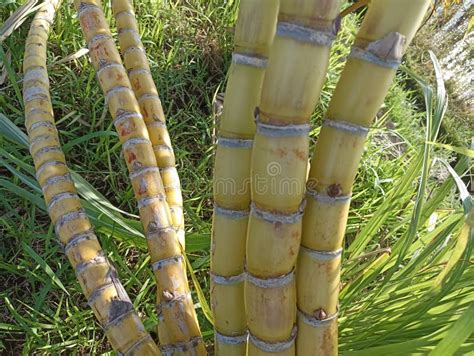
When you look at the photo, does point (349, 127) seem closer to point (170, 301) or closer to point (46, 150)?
point (170, 301)

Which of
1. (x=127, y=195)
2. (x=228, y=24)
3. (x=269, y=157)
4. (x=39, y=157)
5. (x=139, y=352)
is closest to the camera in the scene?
(x=269, y=157)

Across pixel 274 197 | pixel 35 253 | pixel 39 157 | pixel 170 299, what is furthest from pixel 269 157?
pixel 35 253

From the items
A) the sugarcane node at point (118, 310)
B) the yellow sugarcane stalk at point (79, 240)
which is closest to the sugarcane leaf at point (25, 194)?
the yellow sugarcane stalk at point (79, 240)

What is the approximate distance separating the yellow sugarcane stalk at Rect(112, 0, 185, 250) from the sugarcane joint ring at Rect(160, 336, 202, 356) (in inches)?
6.2

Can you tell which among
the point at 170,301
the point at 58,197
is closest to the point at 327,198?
the point at 170,301

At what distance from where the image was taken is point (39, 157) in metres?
0.75

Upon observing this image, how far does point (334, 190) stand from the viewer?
Result: 18.1 inches

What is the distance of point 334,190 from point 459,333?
15cm

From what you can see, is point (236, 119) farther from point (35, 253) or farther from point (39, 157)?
point (35, 253)

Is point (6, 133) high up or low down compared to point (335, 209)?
down

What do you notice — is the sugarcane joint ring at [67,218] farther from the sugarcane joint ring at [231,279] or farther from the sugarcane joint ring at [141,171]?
the sugarcane joint ring at [231,279]

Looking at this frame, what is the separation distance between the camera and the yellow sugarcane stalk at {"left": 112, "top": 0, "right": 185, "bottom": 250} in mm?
785

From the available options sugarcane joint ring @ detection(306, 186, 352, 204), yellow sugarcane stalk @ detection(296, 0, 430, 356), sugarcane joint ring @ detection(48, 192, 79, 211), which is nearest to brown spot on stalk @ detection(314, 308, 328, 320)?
yellow sugarcane stalk @ detection(296, 0, 430, 356)

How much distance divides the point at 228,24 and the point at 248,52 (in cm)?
87
